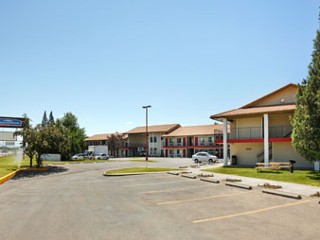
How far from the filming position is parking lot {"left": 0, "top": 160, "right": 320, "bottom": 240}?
22.8 feet

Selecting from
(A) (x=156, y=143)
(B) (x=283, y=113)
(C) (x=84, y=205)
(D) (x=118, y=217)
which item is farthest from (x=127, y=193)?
(A) (x=156, y=143)

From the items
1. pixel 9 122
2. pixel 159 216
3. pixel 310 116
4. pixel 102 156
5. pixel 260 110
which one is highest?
pixel 260 110

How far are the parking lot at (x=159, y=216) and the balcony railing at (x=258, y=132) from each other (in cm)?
1680

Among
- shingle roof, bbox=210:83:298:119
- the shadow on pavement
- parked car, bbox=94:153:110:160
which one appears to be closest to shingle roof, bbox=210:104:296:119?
shingle roof, bbox=210:83:298:119

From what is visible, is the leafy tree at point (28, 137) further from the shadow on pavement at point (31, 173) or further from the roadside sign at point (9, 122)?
the roadside sign at point (9, 122)

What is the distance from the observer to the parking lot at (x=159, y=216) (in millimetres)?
6945

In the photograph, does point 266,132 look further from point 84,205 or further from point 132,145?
point 132,145

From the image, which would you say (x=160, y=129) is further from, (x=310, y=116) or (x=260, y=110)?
(x=310, y=116)

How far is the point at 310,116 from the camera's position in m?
17.9

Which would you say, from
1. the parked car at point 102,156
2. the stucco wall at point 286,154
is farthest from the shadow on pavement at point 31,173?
the parked car at point 102,156

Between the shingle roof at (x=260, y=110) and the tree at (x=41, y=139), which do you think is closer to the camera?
the shingle roof at (x=260, y=110)

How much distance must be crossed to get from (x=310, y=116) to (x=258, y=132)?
11814mm

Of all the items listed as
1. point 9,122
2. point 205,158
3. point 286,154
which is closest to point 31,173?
point 9,122

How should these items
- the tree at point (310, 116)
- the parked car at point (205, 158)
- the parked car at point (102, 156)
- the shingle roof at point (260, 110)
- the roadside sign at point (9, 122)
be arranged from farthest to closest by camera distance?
the parked car at point (102, 156), the parked car at point (205, 158), the roadside sign at point (9, 122), the shingle roof at point (260, 110), the tree at point (310, 116)
